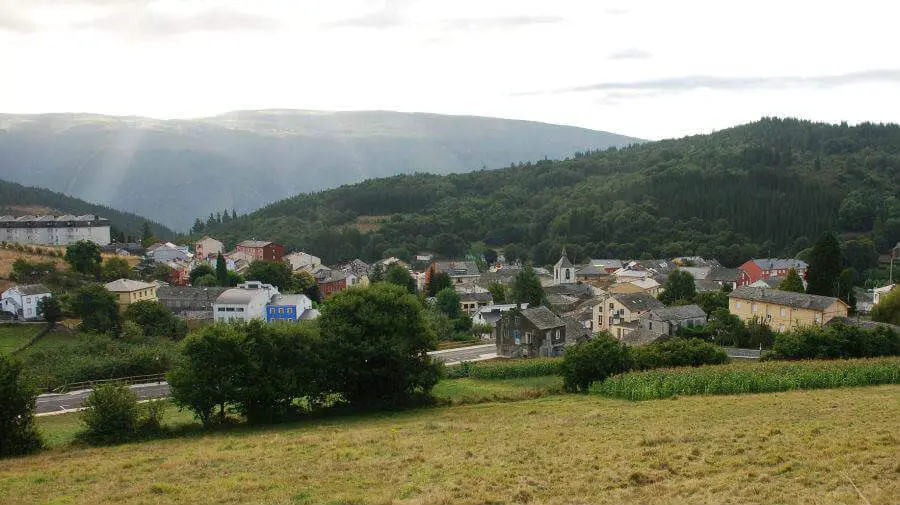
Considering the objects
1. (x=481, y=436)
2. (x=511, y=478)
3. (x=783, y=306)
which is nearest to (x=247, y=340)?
(x=481, y=436)

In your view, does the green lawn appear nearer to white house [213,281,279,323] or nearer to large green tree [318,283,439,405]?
white house [213,281,279,323]

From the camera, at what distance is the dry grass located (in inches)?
559

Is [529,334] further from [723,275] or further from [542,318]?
[723,275]

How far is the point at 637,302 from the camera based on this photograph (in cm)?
6069

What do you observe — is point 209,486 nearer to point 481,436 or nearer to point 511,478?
point 511,478

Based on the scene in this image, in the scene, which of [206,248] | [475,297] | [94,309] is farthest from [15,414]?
[206,248]

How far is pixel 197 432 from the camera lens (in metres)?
27.7

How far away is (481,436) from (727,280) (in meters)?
70.9

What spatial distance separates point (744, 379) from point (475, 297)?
47.3 m

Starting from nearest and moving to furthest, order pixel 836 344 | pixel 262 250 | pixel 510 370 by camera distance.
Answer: pixel 836 344 < pixel 510 370 < pixel 262 250

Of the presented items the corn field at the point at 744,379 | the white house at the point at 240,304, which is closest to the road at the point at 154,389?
the corn field at the point at 744,379

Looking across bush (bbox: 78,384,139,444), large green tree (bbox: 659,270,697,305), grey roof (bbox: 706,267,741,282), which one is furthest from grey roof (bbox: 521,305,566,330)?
grey roof (bbox: 706,267,741,282)

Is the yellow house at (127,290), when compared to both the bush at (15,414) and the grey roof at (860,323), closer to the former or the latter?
the bush at (15,414)

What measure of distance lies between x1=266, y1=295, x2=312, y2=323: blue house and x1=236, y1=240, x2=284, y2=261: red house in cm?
3749
